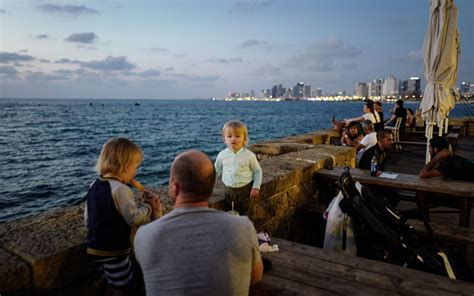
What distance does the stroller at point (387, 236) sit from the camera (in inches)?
104

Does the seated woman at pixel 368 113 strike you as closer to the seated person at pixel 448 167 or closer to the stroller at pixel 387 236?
the seated person at pixel 448 167

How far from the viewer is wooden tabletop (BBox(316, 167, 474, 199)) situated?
368 centimetres

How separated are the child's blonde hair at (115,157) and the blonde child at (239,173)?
52.8 inches

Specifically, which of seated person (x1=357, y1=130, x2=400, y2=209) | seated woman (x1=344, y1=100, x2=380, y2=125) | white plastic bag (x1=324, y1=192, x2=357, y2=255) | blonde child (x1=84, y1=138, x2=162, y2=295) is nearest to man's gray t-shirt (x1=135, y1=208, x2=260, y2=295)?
blonde child (x1=84, y1=138, x2=162, y2=295)

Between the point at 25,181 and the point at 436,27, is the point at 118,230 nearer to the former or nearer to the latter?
the point at 436,27

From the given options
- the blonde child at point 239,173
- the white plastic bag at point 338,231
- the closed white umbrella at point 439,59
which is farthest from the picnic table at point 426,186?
the closed white umbrella at point 439,59

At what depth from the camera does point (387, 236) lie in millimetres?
2750

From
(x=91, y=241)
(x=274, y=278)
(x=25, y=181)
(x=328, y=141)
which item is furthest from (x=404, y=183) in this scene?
(x=25, y=181)

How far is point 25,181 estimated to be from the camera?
14875 mm

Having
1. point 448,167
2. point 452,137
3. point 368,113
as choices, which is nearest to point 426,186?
point 448,167

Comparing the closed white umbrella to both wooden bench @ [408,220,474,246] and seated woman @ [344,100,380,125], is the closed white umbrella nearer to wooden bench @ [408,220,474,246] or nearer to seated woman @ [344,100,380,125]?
seated woman @ [344,100,380,125]

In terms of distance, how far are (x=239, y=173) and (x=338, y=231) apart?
3.59 feet

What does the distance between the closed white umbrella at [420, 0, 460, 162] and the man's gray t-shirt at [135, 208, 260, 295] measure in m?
5.89

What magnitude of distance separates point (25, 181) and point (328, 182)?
14.8 meters
